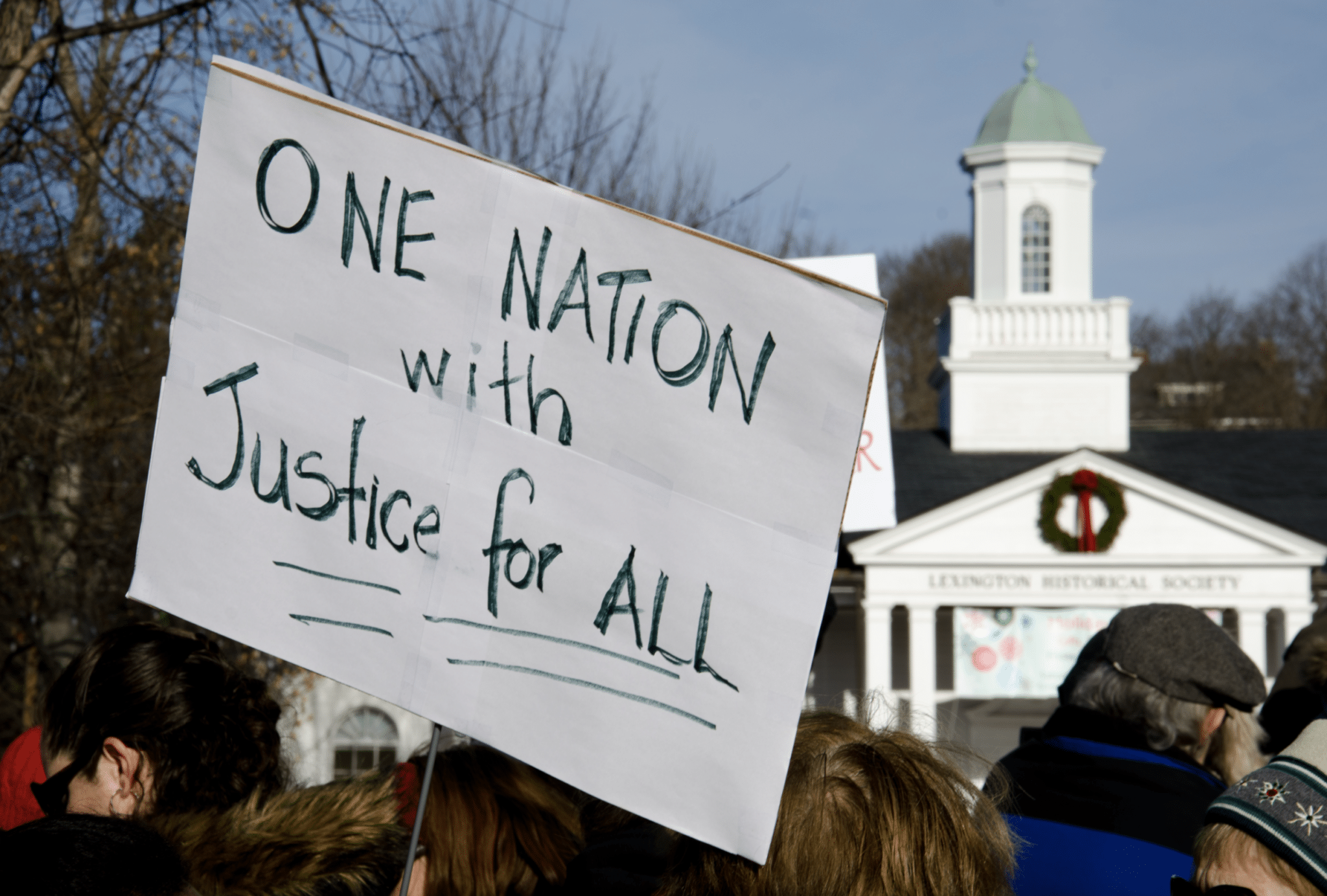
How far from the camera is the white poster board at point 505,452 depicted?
1.86 metres

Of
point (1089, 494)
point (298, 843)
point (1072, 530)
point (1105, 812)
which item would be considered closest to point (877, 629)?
point (1072, 530)

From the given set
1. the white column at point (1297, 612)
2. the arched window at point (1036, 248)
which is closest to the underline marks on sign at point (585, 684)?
the white column at point (1297, 612)

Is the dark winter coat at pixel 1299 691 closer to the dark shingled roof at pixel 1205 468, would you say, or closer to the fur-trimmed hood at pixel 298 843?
the fur-trimmed hood at pixel 298 843

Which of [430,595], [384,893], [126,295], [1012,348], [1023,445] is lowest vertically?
[384,893]

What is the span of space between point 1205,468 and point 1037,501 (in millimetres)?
5811

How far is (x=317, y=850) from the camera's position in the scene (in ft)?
6.84

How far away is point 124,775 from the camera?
7.55 ft

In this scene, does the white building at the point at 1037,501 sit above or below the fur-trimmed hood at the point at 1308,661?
above

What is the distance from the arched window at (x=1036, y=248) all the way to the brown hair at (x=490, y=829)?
30.2 meters

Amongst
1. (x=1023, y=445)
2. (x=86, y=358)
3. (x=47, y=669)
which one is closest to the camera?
(x=86, y=358)

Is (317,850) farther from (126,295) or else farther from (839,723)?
(126,295)

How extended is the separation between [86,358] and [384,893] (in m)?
10.0

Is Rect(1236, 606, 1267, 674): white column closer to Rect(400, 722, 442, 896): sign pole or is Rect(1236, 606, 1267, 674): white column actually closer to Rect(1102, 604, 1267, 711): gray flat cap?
Rect(1102, 604, 1267, 711): gray flat cap

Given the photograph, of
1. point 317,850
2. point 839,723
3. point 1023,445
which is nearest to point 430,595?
point 317,850
